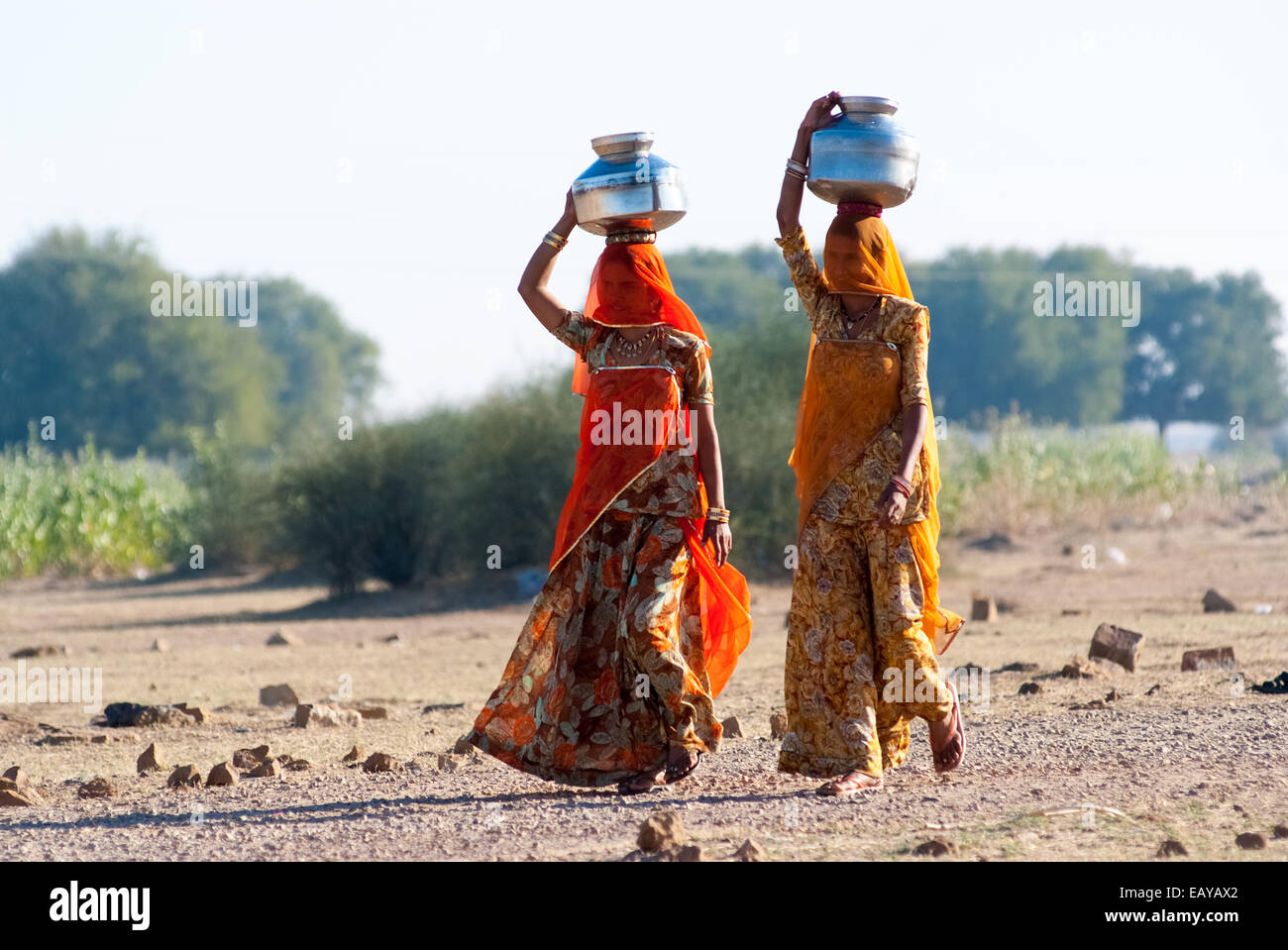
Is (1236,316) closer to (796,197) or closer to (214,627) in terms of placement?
(214,627)

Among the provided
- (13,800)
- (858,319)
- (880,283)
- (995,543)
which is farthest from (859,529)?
(995,543)

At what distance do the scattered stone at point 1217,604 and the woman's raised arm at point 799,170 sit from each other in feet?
28.2

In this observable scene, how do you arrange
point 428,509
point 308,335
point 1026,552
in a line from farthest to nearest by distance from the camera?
point 308,335
point 1026,552
point 428,509

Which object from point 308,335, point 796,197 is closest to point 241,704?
point 796,197

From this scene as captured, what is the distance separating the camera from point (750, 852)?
421 cm

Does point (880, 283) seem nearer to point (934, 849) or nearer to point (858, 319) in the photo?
point (858, 319)

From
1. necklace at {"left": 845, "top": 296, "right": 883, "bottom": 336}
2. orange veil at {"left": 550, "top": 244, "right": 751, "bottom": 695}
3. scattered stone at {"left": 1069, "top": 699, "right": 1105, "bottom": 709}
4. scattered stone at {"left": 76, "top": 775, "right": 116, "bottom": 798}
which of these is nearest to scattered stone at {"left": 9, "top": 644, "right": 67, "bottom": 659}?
scattered stone at {"left": 76, "top": 775, "right": 116, "bottom": 798}

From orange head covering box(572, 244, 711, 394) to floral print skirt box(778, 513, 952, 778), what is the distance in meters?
0.90

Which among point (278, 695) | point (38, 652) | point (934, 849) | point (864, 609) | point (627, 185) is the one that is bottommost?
point (38, 652)

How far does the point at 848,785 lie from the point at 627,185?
7.12 ft

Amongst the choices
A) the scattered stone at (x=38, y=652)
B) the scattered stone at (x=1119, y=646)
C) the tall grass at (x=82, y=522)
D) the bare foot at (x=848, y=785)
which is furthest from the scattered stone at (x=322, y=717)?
the tall grass at (x=82, y=522)

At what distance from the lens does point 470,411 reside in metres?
18.7

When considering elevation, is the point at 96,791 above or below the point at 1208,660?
below

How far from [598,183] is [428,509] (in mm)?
13250
